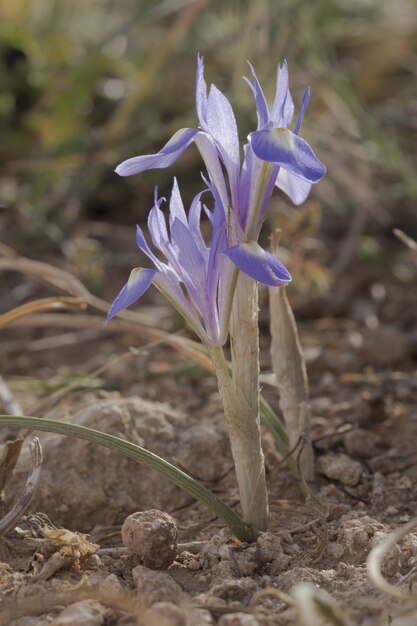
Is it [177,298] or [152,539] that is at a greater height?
A: [177,298]

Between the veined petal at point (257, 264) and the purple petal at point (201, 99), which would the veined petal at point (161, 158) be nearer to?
the purple petal at point (201, 99)

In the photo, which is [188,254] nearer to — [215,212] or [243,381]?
[215,212]

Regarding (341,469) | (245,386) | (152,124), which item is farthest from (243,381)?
(152,124)

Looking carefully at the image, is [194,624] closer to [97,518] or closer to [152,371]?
[97,518]

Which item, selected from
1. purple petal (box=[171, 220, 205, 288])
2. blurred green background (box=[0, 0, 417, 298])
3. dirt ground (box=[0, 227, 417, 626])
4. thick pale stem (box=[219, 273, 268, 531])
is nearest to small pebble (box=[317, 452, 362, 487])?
dirt ground (box=[0, 227, 417, 626])

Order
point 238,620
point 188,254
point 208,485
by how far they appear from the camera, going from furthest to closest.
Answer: point 208,485 < point 188,254 < point 238,620
